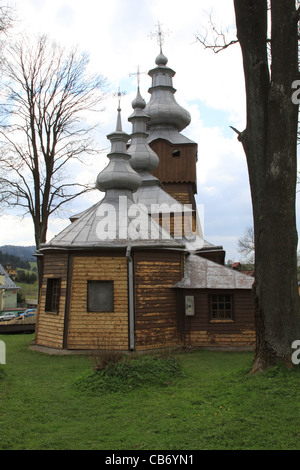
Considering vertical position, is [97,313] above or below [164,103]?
below

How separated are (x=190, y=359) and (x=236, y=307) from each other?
297cm

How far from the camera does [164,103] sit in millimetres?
26750

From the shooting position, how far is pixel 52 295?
15078 mm

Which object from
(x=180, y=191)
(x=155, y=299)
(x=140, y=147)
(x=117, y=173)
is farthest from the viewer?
(x=180, y=191)

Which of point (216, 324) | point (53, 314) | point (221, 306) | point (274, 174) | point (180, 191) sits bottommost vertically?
point (216, 324)

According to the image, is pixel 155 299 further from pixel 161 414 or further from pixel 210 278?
pixel 161 414

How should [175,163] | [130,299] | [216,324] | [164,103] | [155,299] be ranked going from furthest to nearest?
1. [164,103]
2. [175,163]
3. [216,324]
4. [155,299]
5. [130,299]

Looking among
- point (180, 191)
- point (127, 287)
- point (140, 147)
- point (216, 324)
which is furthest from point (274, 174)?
point (180, 191)

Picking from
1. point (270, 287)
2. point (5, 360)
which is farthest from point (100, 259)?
point (270, 287)

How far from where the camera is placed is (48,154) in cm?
1945

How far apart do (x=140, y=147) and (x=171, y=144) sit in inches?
142

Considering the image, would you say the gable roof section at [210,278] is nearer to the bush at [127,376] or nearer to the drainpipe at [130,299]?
the drainpipe at [130,299]

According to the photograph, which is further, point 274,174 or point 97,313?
point 97,313

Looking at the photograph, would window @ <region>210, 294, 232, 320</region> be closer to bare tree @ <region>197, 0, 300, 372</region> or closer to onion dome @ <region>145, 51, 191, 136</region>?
bare tree @ <region>197, 0, 300, 372</region>
